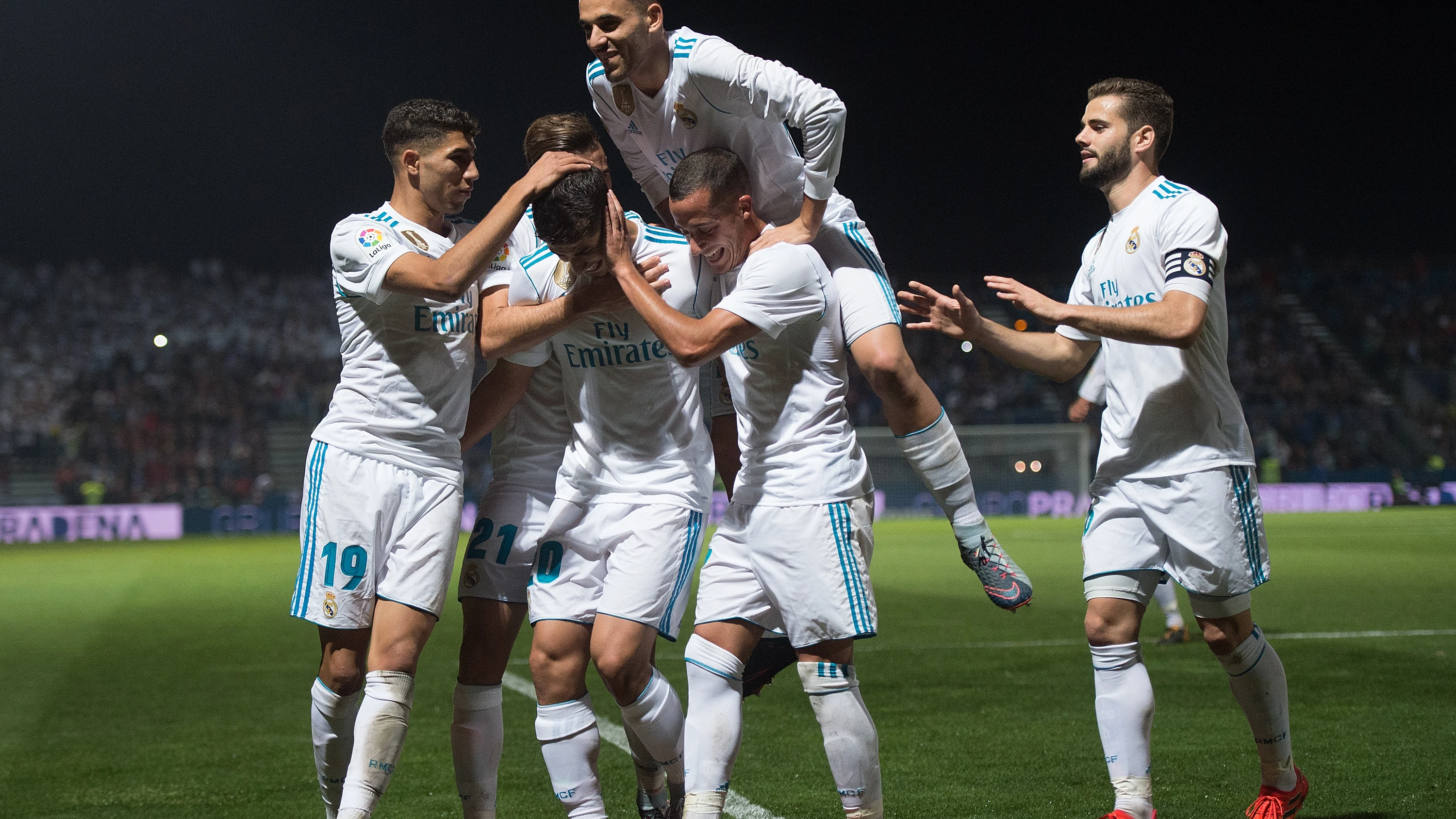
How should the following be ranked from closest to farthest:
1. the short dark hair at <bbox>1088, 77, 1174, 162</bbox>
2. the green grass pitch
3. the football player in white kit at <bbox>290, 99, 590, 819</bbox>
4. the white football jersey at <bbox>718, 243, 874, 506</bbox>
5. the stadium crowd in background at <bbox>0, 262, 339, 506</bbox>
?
the white football jersey at <bbox>718, 243, 874, 506</bbox> → the football player in white kit at <bbox>290, 99, 590, 819</bbox> → the short dark hair at <bbox>1088, 77, 1174, 162</bbox> → the green grass pitch → the stadium crowd in background at <bbox>0, 262, 339, 506</bbox>

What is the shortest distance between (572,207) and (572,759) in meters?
1.56

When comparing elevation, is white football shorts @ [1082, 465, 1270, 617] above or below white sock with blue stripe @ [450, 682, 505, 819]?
above

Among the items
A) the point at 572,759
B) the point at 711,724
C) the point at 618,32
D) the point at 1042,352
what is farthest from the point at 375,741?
the point at 1042,352

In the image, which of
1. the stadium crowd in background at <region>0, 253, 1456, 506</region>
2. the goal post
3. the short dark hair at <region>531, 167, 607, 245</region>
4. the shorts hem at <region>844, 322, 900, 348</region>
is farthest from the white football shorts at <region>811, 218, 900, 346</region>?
the stadium crowd in background at <region>0, 253, 1456, 506</region>

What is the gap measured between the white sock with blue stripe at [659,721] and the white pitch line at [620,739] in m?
0.19

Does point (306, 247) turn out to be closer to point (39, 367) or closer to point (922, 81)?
point (39, 367)

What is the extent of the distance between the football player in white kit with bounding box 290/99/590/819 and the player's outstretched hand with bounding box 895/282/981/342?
114 centimetres

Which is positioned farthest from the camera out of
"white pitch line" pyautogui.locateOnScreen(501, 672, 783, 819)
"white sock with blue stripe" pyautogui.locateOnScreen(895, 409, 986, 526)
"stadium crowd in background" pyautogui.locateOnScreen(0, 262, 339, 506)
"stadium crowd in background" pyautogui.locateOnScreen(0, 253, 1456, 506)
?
"stadium crowd in background" pyautogui.locateOnScreen(0, 253, 1456, 506)

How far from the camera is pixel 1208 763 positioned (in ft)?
16.8

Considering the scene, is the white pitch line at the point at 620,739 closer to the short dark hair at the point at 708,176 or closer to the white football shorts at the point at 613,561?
the white football shorts at the point at 613,561

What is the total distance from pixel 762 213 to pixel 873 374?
729 millimetres

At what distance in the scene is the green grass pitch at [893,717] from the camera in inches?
185

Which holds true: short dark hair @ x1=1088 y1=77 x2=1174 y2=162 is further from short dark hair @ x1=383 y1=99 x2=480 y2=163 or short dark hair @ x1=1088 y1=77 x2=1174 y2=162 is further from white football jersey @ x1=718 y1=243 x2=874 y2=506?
short dark hair @ x1=383 y1=99 x2=480 y2=163

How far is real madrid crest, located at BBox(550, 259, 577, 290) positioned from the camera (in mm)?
3736
